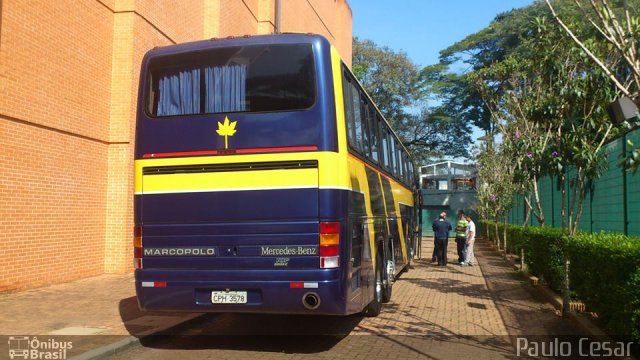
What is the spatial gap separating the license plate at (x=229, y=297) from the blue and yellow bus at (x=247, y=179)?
13mm

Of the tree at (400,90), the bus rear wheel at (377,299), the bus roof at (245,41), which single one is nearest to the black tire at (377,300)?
the bus rear wheel at (377,299)

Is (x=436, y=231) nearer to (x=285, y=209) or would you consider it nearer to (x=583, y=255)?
(x=583, y=255)

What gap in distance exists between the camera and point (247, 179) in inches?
254

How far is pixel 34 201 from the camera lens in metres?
11.0

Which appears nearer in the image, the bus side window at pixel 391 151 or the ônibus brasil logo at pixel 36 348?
the ônibus brasil logo at pixel 36 348

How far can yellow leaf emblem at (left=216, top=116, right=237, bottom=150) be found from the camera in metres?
6.54

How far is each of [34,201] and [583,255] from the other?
9846 mm

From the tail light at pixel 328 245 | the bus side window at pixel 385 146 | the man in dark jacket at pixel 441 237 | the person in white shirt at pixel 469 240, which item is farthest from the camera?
the man in dark jacket at pixel 441 237

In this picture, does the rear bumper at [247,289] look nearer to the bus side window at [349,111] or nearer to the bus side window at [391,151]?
the bus side window at [349,111]

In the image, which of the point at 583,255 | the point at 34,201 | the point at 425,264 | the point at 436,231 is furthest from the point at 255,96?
the point at 425,264

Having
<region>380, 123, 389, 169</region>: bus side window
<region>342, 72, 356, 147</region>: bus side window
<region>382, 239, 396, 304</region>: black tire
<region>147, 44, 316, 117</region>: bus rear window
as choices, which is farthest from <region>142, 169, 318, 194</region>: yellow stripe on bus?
<region>380, 123, 389, 169</region>: bus side window

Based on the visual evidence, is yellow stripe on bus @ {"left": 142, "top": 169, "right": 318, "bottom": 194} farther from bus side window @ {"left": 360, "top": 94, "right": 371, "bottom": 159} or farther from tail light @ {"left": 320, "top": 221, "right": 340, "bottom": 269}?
bus side window @ {"left": 360, "top": 94, "right": 371, "bottom": 159}

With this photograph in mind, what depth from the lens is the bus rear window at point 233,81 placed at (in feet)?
21.2

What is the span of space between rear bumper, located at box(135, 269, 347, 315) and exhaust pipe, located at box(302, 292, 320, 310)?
4 cm
